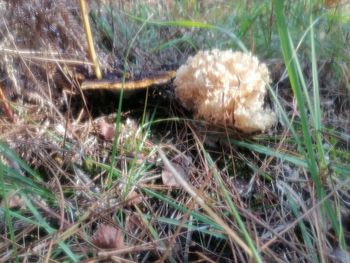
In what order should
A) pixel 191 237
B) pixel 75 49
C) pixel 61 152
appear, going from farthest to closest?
pixel 75 49 < pixel 61 152 < pixel 191 237

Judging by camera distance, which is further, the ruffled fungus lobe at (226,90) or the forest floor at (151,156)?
the ruffled fungus lobe at (226,90)

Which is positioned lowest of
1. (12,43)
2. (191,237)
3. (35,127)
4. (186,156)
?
(191,237)

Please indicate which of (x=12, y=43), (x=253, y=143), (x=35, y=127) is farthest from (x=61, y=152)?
(x=253, y=143)

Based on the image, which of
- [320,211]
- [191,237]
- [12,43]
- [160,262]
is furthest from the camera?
[12,43]

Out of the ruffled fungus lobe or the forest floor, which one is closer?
the forest floor

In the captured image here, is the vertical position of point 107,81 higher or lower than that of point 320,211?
higher

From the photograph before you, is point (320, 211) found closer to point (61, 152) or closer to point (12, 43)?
point (61, 152)

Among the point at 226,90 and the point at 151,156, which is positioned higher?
the point at 226,90

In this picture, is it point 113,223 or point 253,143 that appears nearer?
point 113,223
